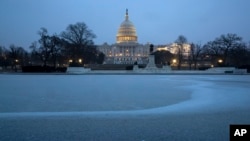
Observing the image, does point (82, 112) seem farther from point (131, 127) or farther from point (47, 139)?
point (47, 139)

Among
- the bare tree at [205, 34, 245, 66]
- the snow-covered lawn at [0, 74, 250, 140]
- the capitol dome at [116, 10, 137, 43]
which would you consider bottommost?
the snow-covered lawn at [0, 74, 250, 140]

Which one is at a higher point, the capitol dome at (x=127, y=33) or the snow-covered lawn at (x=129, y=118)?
the capitol dome at (x=127, y=33)

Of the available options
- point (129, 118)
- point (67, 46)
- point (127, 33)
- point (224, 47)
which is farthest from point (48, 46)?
point (127, 33)

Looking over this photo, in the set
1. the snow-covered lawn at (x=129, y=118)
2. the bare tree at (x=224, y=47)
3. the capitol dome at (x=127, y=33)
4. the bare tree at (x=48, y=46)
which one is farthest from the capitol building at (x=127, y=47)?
the snow-covered lawn at (x=129, y=118)

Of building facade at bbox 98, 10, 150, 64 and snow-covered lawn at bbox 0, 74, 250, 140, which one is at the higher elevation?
building facade at bbox 98, 10, 150, 64

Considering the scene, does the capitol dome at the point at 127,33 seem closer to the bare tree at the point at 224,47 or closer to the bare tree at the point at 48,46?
the bare tree at the point at 224,47

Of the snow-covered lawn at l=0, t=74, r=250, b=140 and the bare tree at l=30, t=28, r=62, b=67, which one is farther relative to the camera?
the bare tree at l=30, t=28, r=62, b=67

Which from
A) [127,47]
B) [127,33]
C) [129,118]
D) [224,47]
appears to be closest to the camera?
[129,118]

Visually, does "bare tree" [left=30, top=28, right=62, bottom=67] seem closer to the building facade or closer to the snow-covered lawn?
the snow-covered lawn

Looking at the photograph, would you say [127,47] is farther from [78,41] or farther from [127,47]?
[78,41]

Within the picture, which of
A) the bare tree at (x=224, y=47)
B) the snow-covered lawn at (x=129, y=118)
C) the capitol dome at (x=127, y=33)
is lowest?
the snow-covered lawn at (x=129, y=118)

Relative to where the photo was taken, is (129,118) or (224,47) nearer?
(129,118)

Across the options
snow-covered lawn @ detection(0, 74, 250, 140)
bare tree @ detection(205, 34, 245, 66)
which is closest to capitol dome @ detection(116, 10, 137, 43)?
bare tree @ detection(205, 34, 245, 66)

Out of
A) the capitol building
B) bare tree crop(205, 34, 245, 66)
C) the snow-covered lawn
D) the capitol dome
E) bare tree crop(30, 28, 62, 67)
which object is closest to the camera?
the snow-covered lawn
